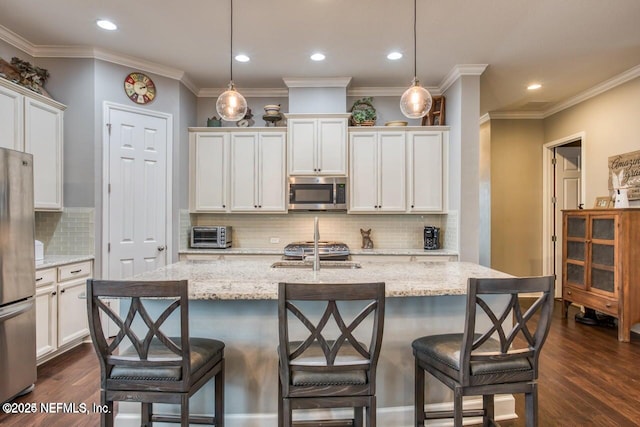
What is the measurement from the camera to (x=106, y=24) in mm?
3301

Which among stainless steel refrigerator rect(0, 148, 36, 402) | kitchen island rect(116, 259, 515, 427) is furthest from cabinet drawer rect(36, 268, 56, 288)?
kitchen island rect(116, 259, 515, 427)

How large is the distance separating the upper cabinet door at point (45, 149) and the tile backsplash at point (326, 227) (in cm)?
160

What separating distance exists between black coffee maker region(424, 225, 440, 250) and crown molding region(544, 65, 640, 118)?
8.94ft

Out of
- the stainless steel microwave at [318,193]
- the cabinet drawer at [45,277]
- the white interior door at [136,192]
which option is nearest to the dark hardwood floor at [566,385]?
the cabinet drawer at [45,277]

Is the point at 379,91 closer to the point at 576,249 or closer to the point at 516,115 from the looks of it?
the point at 516,115

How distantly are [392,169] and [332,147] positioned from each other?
0.79 metres

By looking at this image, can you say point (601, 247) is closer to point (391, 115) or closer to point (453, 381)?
point (391, 115)

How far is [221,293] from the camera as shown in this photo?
73.1 inches

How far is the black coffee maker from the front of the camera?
4641 millimetres

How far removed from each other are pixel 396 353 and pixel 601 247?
349 cm

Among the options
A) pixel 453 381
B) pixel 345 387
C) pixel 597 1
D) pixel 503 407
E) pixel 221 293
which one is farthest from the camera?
pixel 597 1

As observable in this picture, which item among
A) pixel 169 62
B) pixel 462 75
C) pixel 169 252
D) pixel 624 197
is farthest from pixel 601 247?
pixel 169 62

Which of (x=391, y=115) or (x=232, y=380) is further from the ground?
(x=391, y=115)

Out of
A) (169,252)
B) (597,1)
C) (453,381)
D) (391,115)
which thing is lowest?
(453,381)
